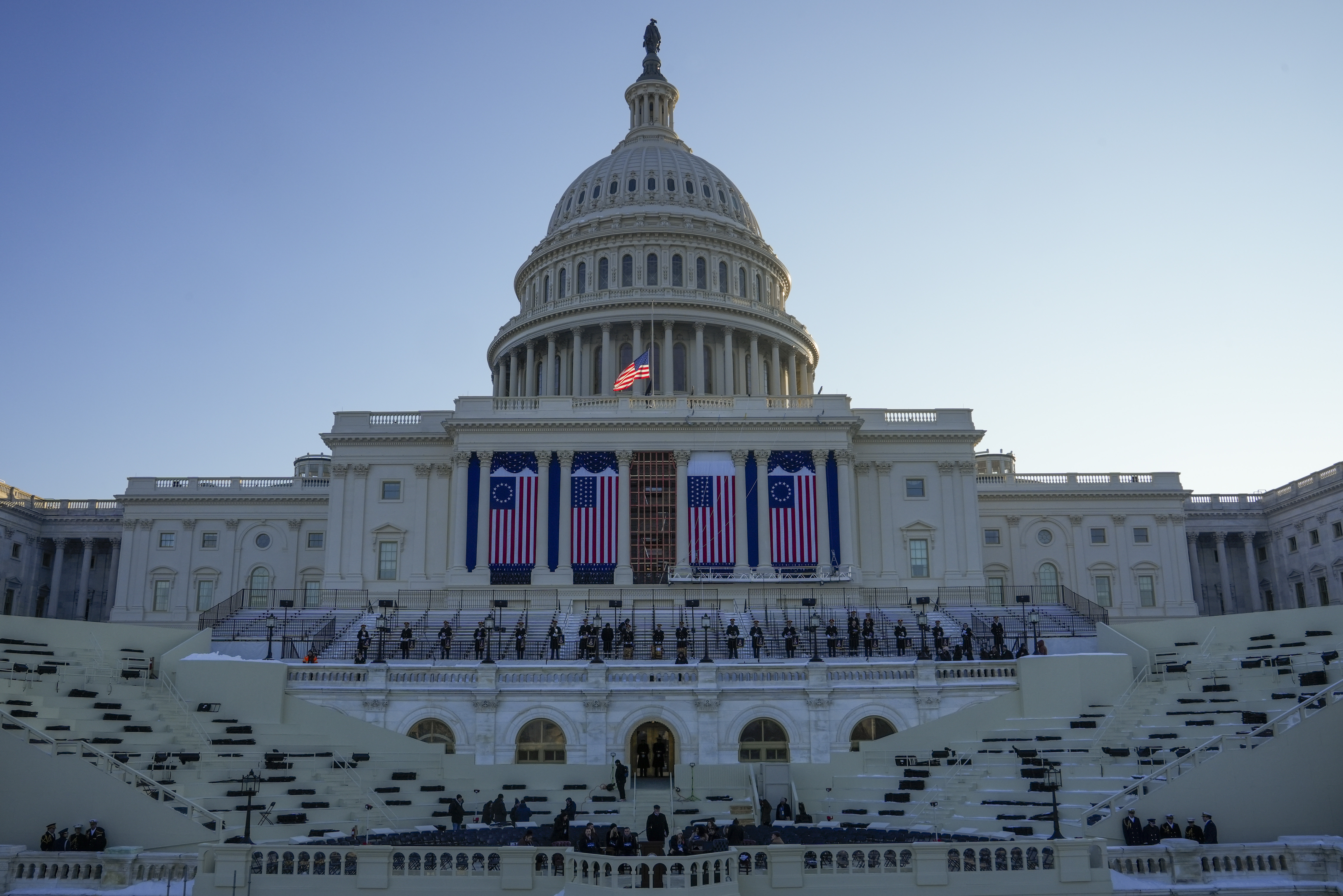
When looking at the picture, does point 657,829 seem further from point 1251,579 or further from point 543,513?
point 1251,579

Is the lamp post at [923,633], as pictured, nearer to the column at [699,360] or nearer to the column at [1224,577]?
the column at [699,360]

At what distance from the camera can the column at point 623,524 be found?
6906 cm

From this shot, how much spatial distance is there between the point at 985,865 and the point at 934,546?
146 feet

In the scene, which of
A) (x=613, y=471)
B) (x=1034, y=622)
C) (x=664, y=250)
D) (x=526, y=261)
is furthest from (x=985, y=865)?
(x=526, y=261)

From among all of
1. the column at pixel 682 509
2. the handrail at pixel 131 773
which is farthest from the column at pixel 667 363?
the handrail at pixel 131 773

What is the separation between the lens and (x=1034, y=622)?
57094mm

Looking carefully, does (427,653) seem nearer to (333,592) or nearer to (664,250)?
(333,592)

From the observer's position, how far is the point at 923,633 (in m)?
54.8

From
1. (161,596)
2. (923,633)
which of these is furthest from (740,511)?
(161,596)

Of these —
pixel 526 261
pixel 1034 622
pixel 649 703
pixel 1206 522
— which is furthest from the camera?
pixel 526 261

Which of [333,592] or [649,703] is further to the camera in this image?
[333,592]

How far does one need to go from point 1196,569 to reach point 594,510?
4842cm

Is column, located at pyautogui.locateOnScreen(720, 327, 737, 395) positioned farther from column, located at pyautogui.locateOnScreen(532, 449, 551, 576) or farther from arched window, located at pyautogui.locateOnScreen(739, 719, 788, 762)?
arched window, located at pyautogui.locateOnScreen(739, 719, 788, 762)

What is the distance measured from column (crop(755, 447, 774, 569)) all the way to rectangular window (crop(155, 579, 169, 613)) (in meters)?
40.7
